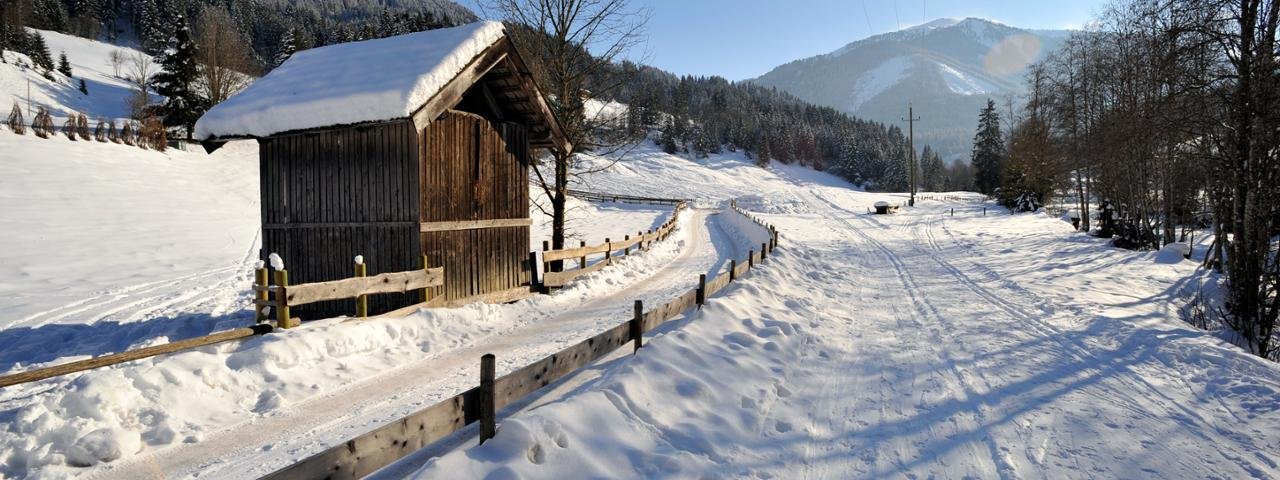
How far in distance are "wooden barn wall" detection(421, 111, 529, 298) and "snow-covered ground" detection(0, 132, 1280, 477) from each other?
4.99 ft

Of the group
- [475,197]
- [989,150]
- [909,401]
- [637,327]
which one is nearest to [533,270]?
[475,197]

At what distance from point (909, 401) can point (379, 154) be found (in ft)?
31.1

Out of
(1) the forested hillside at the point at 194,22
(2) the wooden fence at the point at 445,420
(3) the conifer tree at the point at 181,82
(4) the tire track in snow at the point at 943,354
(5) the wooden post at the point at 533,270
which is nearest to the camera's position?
(2) the wooden fence at the point at 445,420

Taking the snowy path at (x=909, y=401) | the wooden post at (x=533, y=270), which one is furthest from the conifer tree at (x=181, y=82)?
the snowy path at (x=909, y=401)

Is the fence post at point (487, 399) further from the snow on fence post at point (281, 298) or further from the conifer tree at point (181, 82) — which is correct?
the conifer tree at point (181, 82)

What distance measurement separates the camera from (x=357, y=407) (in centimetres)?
599

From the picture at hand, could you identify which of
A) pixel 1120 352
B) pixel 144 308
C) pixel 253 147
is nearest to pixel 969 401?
pixel 1120 352

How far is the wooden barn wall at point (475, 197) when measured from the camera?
11.1 metres

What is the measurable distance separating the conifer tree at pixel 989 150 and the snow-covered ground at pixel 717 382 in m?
51.6

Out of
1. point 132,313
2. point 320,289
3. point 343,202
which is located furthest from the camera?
point 132,313

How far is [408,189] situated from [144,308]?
671 cm

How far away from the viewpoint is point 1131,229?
935 inches

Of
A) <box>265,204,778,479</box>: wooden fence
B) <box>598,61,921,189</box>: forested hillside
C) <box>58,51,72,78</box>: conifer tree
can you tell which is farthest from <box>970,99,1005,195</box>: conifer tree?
<box>58,51,72,78</box>: conifer tree

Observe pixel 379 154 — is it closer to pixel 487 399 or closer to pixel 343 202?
pixel 343 202
